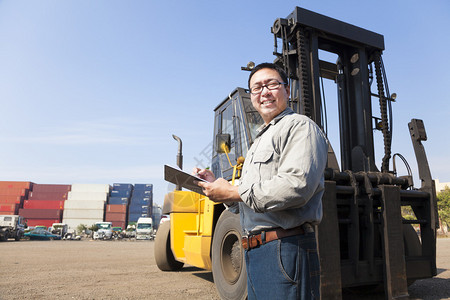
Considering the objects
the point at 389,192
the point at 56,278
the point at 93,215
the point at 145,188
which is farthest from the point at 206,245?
the point at 145,188

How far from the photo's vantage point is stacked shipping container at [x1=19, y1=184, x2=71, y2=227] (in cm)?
8888

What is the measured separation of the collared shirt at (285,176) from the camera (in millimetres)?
1428

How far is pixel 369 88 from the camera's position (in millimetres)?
5062

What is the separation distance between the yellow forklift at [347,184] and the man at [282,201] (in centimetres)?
209

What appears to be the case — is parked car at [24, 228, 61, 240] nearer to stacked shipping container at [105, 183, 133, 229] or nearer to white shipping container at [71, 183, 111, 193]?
stacked shipping container at [105, 183, 133, 229]

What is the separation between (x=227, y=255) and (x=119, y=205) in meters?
96.6

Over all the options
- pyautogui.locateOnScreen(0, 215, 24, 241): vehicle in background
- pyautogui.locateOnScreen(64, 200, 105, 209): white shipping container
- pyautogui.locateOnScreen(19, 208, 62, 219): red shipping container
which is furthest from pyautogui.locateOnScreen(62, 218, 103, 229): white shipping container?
pyautogui.locateOnScreen(0, 215, 24, 241): vehicle in background

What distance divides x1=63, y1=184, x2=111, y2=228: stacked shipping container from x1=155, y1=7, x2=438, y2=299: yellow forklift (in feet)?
309

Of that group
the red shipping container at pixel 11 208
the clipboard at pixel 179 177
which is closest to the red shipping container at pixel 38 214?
the red shipping container at pixel 11 208

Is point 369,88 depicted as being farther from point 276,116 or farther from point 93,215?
point 93,215

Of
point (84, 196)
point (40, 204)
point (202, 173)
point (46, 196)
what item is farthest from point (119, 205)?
point (202, 173)

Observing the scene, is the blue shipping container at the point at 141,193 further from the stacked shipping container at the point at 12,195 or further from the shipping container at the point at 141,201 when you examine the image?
the stacked shipping container at the point at 12,195

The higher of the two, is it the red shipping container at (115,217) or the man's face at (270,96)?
the man's face at (270,96)

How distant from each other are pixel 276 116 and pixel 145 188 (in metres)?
106
